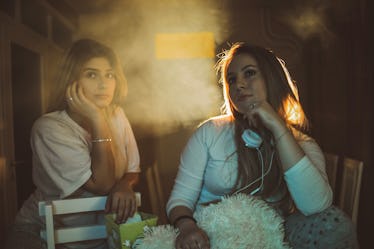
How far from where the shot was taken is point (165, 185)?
6.22 feet

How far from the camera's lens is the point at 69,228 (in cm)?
124

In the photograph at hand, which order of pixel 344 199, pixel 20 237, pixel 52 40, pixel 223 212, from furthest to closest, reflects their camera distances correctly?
pixel 344 199, pixel 52 40, pixel 20 237, pixel 223 212

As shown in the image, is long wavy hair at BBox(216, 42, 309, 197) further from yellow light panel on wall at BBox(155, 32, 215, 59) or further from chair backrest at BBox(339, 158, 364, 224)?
chair backrest at BBox(339, 158, 364, 224)

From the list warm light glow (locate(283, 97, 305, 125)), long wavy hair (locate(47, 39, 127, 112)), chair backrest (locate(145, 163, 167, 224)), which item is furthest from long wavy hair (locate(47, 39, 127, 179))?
warm light glow (locate(283, 97, 305, 125))

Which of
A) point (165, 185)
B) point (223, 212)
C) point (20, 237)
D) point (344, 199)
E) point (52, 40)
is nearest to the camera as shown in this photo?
point (223, 212)

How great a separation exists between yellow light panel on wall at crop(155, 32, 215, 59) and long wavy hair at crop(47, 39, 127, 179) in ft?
0.98

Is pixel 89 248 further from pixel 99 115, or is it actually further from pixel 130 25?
pixel 130 25

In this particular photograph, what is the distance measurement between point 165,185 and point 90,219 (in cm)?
66

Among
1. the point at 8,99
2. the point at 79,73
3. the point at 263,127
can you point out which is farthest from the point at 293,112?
the point at 8,99

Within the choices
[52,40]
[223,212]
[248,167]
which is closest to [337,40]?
[248,167]

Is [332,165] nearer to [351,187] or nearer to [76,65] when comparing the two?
[351,187]

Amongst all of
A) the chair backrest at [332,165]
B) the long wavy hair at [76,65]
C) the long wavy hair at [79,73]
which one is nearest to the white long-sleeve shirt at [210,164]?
the long wavy hair at [79,73]

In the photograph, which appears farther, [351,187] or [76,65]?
[351,187]

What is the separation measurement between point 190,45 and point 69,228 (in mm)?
909
